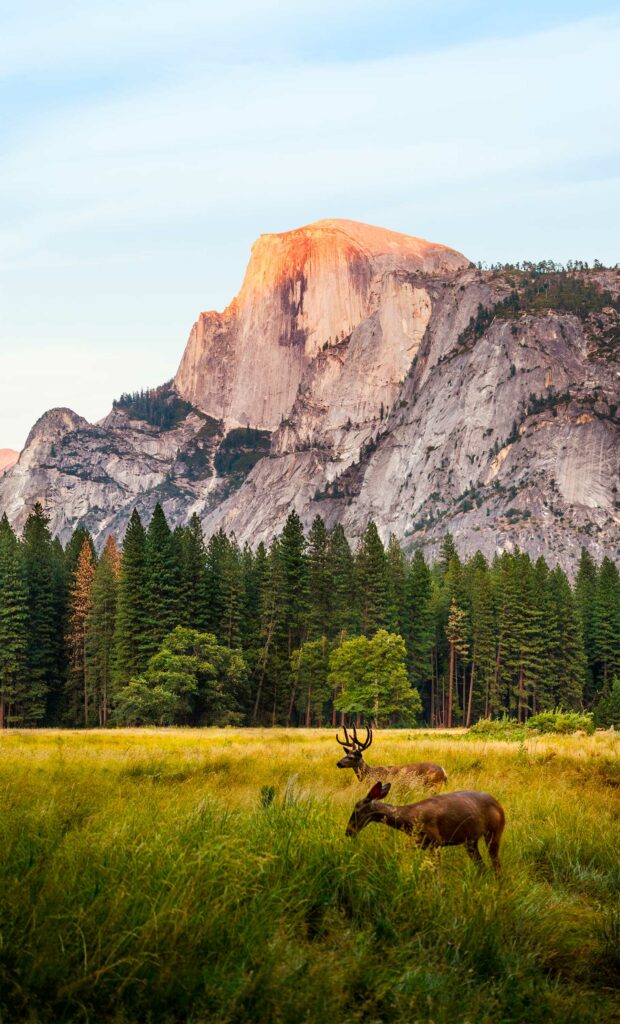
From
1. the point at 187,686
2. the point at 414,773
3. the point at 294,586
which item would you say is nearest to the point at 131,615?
the point at 187,686

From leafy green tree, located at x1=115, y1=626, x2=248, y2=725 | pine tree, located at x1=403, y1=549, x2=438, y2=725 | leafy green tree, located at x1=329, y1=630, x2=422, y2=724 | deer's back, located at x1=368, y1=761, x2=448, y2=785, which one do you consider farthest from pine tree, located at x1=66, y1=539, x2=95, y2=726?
deer's back, located at x1=368, y1=761, x2=448, y2=785

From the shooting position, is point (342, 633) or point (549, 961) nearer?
point (549, 961)

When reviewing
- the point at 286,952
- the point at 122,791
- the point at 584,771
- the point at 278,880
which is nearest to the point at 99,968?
the point at 286,952

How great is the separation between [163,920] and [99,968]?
0.60 meters

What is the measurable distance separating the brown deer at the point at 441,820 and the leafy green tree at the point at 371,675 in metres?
49.5

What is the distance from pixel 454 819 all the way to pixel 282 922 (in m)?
2.85

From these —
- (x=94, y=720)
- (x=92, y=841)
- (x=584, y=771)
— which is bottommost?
(x=94, y=720)

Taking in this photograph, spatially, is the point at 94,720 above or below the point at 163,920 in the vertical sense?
below

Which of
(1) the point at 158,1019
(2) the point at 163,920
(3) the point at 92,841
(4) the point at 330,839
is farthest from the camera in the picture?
(4) the point at 330,839

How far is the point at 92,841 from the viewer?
7.31 m

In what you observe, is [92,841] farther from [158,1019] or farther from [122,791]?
[122,791]

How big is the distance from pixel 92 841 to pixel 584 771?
47.2 ft

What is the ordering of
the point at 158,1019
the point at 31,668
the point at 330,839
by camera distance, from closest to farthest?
the point at 158,1019
the point at 330,839
the point at 31,668

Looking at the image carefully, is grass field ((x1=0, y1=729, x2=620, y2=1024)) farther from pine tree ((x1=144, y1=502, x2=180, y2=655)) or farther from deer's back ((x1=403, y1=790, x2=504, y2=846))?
pine tree ((x1=144, y1=502, x2=180, y2=655))
